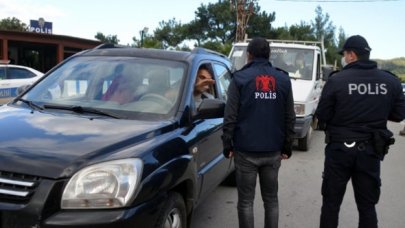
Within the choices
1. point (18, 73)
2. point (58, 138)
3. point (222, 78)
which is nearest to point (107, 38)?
point (18, 73)

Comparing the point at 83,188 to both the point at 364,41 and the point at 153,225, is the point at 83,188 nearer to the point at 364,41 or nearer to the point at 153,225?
Answer: the point at 153,225

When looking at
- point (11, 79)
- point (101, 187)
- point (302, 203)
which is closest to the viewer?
point (101, 187)

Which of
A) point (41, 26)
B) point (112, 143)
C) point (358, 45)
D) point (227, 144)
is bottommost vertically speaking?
point (227, 144)

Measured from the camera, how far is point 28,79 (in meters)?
15.6

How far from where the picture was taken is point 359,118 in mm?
3814

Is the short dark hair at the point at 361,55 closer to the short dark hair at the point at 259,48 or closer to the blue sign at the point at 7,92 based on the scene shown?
the short dark hair at the point at 259,48

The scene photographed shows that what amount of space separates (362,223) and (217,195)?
2297 mm

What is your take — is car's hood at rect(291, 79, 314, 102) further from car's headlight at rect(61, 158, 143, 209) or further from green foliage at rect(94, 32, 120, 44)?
green foliage at rect(94, 32, 120, 44)

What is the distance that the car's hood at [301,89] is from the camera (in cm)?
927

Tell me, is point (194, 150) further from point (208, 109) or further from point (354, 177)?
point (354, 177)

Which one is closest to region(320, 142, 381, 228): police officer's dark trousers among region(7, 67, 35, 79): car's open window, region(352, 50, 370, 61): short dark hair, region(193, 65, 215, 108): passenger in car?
region(352, 50, 370, 61): short dark hair

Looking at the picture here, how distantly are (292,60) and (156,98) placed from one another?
7.10 metres

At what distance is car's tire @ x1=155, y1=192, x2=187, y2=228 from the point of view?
317cm

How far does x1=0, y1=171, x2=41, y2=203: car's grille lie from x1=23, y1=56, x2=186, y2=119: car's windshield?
122 centimetres
